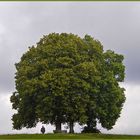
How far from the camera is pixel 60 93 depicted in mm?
75875

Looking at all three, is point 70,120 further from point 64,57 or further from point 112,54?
point 112,54

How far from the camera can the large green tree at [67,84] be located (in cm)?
7688

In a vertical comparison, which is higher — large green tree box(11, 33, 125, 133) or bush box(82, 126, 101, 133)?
large green tree box(11, 33, 125, 133)

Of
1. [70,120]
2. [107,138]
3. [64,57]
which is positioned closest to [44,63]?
[64,57]

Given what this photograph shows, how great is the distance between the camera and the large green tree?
252 ft

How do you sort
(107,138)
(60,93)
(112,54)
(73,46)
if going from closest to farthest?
(107,138)
(60,93)
(73,46)
(112,54)

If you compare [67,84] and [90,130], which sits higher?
[67,84]

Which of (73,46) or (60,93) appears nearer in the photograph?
(60,93)

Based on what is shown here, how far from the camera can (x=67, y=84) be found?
251 feet

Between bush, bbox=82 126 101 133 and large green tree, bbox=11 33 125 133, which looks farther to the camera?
bush, bbox=82 126 101 133

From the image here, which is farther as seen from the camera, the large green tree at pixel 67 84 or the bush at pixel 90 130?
the bush at pixel 90 130

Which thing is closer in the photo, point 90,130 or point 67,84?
point 67,84

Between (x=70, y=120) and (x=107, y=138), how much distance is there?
11.8 m

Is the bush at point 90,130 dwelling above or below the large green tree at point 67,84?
below
